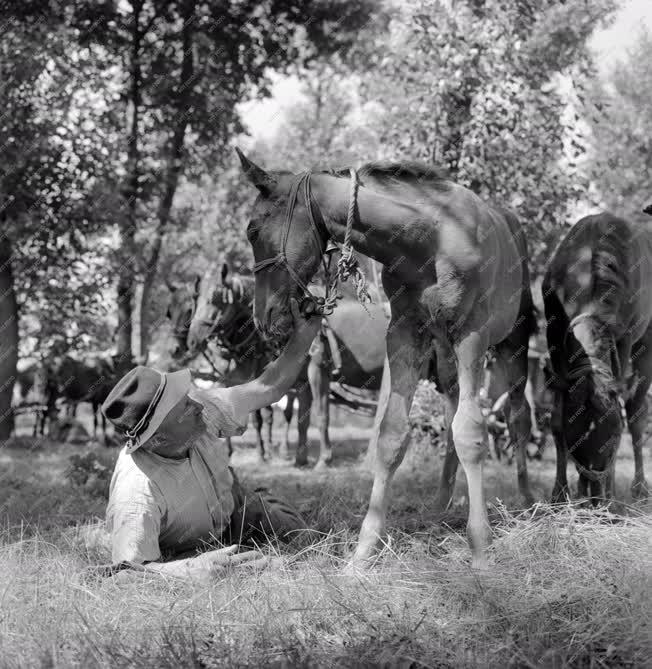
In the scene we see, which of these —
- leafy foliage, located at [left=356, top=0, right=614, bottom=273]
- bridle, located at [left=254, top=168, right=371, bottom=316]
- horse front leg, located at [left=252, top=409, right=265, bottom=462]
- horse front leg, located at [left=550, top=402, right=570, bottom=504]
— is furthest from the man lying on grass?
horse front leg, located at [left=252, top=409, right=265, bottom=462]

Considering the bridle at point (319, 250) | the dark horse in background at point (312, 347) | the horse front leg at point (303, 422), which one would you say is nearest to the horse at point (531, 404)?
the dark horse in background at point (312, 347)

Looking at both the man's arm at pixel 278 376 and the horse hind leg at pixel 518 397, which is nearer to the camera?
the man's arm at pixel 278 376

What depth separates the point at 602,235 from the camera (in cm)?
527

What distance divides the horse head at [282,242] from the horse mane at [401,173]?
318 millimetres

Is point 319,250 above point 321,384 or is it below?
above

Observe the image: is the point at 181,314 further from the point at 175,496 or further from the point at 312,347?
the point at 175,496

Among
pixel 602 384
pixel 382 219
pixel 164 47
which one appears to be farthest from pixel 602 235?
pixel 164 47

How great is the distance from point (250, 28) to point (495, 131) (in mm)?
7425

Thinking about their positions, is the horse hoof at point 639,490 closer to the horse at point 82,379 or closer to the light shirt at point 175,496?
the light shirt at point 175,496

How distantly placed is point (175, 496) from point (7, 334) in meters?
9.68

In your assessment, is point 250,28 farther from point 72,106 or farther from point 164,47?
point 72,106

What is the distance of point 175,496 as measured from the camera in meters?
4.00

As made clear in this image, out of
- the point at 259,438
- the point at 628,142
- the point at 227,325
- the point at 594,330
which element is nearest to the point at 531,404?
the point at 259,438

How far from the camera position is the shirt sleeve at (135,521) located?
3717 mm
